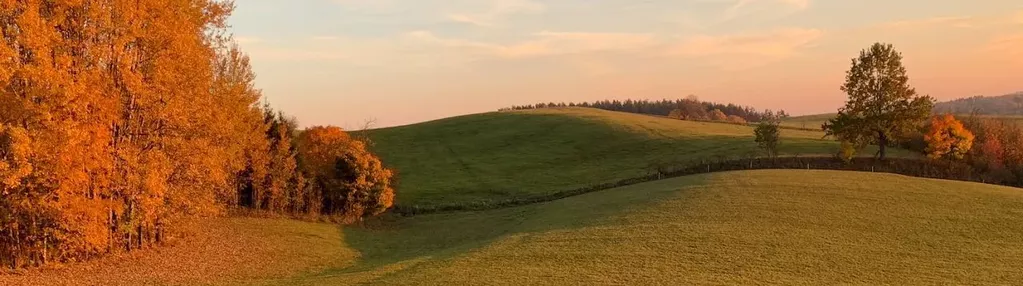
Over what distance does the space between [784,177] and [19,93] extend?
42.1 m

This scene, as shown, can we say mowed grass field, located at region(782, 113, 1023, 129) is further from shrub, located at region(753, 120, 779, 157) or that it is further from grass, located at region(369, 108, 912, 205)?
shrub, located at region(753, 120, 779, 157)

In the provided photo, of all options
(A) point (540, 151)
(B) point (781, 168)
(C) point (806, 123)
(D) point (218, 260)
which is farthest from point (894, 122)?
(C) point (806, 123)

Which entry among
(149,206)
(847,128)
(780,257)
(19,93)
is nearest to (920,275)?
(780,257)

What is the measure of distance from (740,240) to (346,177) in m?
30.4

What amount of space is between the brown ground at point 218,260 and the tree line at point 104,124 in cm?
121

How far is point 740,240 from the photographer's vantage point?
26.1m

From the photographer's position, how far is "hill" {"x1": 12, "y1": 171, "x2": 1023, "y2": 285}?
21.5 meters

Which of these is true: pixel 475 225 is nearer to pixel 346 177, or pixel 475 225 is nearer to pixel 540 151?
pixel 346 177

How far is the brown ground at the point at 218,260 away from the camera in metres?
23.9

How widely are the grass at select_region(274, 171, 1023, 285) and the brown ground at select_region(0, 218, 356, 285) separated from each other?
7.25 ft

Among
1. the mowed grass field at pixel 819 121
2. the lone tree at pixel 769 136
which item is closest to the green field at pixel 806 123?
the mowed grass field at pixel 819 121

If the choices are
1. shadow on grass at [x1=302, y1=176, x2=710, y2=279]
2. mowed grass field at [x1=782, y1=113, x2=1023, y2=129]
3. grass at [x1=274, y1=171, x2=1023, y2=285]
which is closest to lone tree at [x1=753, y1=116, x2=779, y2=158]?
grass at [x1=274, y1=171, x2=1023, y2=285]

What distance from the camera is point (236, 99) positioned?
3694 centimetres

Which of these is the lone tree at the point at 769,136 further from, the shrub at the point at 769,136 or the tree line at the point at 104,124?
the tree line at the point at 104,124
